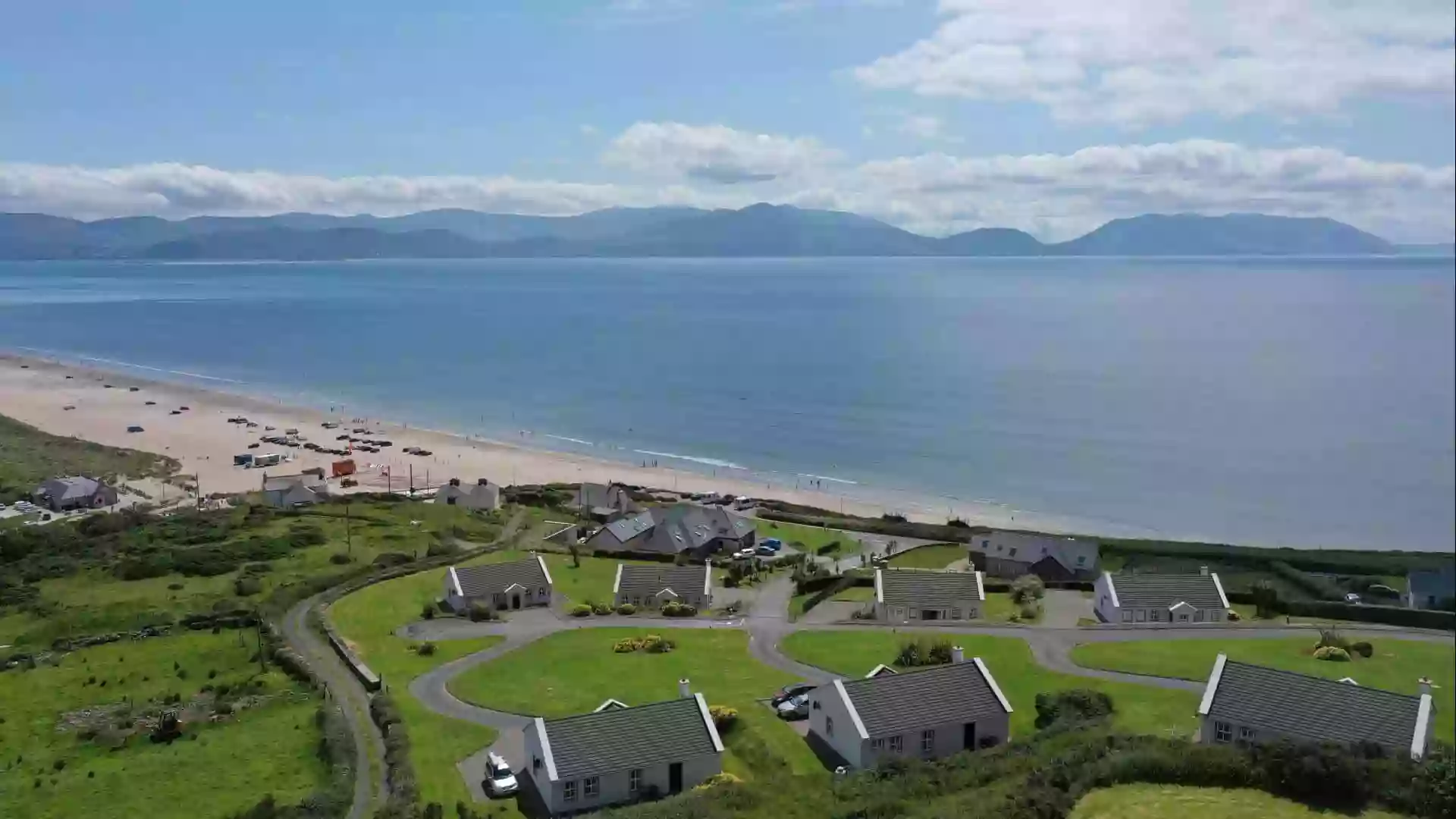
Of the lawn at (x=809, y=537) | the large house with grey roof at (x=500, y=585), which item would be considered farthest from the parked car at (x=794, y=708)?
the lawn at (x=809, y=537)

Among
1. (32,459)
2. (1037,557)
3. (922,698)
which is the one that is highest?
(32,459)

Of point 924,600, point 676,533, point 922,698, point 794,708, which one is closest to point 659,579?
point 924,600

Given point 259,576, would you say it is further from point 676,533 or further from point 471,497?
point 471,497

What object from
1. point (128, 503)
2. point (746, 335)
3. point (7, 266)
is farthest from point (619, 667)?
point (746, 335)

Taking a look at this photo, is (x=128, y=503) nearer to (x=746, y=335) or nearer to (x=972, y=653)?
(x=972, y=653)

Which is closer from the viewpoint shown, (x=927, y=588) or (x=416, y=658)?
(x=416, y=658)

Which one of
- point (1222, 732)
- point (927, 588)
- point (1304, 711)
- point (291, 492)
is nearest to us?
point (1304, 711)

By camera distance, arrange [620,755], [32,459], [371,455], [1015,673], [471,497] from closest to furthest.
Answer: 1. [620,755]
2. [32,459]
3. [1015,673]
4. [471,497]
5. [371,455]
